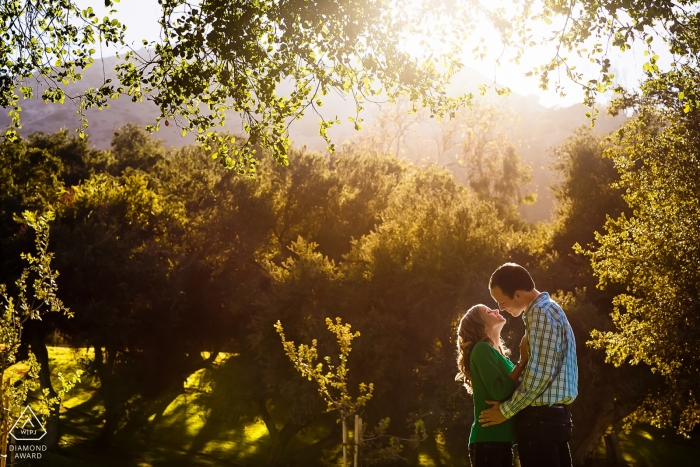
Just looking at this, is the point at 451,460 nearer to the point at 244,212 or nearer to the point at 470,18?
the point at 244,212

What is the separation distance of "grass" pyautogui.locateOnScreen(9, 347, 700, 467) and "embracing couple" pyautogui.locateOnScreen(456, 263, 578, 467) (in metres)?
23.3

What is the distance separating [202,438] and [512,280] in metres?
34.1

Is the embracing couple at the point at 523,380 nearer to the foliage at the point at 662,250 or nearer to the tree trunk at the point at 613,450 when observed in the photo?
the foliage at the point at 662,250

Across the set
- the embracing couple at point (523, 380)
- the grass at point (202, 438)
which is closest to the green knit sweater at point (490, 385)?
the embracing couple at point (523, 380)

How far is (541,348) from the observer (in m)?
5.41

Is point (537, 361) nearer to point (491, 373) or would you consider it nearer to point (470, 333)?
point (491, 373)

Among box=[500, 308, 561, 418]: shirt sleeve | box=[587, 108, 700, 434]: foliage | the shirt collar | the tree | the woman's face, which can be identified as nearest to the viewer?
box=[500, 308, 561, 418]: shirt sleeve

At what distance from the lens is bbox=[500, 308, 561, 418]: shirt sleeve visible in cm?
533

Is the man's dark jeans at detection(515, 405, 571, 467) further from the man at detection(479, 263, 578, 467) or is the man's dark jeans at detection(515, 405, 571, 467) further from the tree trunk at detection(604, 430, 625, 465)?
the tree trunk at detection(604, 430, 625, 465)

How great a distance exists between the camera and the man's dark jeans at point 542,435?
5.40m

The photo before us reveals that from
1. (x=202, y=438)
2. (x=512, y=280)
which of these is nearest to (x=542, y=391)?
(x=512, y=280)

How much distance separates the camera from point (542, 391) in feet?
17.6

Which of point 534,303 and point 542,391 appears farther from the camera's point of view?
point 534,303

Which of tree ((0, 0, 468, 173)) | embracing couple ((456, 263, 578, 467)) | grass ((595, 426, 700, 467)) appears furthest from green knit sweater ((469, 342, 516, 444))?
grass ((595, 426, 700, 467))
